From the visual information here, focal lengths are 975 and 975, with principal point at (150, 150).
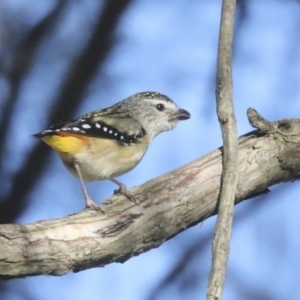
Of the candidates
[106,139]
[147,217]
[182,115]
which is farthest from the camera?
[182,115]

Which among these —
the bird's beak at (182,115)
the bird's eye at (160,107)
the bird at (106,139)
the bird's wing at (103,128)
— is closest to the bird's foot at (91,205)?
the bird at (106,139)

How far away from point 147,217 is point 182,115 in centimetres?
179

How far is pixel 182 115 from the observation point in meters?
6.05

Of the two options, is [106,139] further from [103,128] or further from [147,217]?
[147,217]

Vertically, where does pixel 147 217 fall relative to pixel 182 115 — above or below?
below

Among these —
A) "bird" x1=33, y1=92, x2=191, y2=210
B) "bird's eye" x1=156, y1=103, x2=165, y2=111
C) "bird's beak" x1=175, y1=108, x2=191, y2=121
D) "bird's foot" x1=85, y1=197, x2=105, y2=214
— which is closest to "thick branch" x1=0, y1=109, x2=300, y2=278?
"bird's foot" x1=85, y1=197, x2=105, y2=214

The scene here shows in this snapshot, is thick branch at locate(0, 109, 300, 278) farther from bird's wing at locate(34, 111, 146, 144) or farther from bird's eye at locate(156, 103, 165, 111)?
bird's eye at locate(156, 103, 165, 111)

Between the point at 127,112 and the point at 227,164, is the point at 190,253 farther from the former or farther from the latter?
the point at 227,164

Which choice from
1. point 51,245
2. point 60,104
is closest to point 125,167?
point 60,104

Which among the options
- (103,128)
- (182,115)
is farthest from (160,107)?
(103,128)

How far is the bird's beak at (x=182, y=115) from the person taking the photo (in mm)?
6035

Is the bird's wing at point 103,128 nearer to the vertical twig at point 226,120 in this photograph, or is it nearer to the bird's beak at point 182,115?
the bird's beak at point 182,115

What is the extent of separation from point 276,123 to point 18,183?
174 centimetres

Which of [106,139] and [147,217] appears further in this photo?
[106,139]
